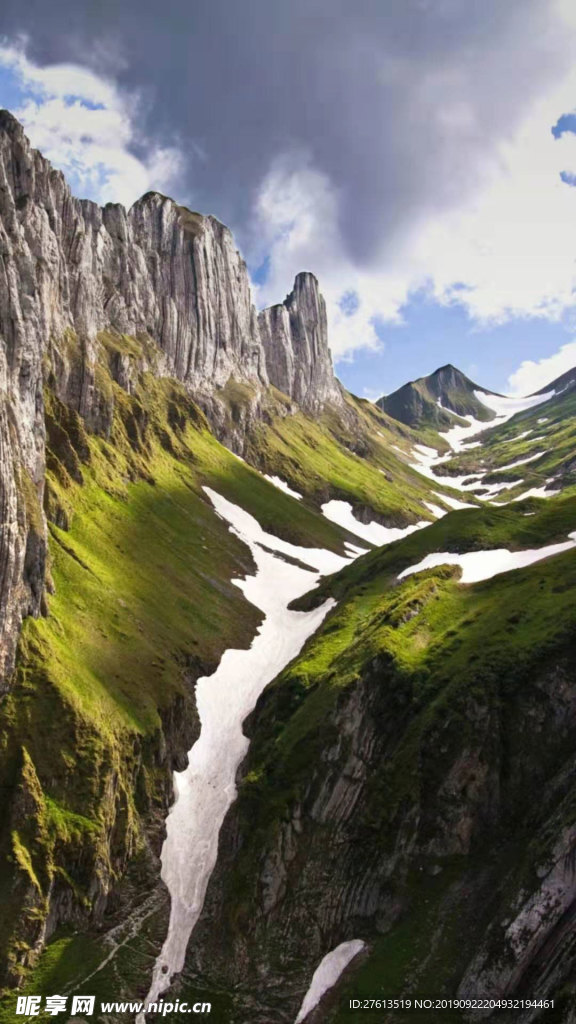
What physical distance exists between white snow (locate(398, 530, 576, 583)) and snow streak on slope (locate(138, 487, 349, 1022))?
70.2 ft

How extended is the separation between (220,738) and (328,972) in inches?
1285

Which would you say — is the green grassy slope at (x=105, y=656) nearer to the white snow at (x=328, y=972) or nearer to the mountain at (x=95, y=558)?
the mountain at (x=95, y=558)

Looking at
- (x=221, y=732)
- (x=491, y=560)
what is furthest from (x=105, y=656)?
(x=491, y=560)

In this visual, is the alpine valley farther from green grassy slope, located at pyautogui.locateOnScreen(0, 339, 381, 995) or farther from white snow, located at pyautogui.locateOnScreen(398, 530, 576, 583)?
white snow, located at pyautogui.locateOnScreen(398, 530, 576, 583)

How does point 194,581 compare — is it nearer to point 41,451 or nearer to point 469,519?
point 41,451

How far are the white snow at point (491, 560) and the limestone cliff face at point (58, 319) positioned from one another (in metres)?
46.7

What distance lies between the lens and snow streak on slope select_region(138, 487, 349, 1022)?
171ft

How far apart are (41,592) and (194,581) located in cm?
3783

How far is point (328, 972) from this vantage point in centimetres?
4166

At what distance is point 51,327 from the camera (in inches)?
4343

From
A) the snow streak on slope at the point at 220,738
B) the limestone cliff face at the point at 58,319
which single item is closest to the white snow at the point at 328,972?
the snow streak on slope at the point at 220,738

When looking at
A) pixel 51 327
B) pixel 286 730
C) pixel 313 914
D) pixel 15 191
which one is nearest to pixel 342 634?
pixel 286 730

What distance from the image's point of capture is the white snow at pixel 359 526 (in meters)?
175

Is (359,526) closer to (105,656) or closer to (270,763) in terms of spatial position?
(105,656)
